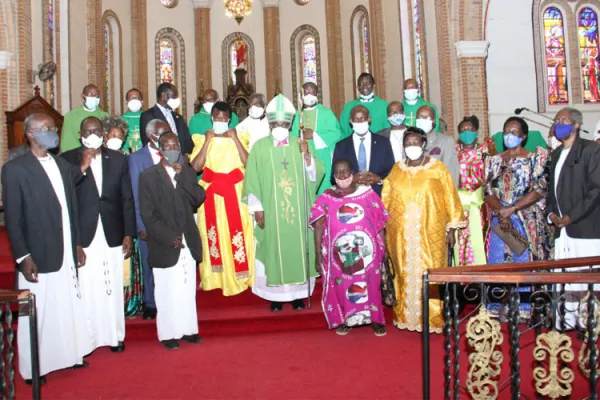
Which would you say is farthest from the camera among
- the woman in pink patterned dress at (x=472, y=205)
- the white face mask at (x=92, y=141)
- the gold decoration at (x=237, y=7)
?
the gold decoration at (x=237, y=7)

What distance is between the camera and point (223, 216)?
6.31 metres

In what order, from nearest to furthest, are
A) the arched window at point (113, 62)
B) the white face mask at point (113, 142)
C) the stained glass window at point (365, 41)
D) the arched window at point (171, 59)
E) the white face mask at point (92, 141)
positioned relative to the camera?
1. the white face mask at point (92, 141)
2. the white face mask at point (113, 142)
3. the arched window at point (113, 62)
4. the stained glass window at point (365, 41)
5. the arched window at point (171, 59)

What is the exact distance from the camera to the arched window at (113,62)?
17.9 m

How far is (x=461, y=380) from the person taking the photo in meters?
4.36

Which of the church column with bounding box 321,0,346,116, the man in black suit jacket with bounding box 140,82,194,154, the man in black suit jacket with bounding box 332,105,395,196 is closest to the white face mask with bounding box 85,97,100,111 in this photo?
the man in black suit jacket with bounding box 140,82,194,154

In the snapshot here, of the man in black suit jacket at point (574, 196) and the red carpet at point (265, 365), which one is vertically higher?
the man in black suit jacket at point (574, 196)

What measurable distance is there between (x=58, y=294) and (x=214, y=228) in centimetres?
198

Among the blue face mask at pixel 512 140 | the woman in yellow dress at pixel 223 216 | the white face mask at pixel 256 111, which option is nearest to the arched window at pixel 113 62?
the white face mask at pixel 256 111

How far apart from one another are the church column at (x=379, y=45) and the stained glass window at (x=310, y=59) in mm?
3685

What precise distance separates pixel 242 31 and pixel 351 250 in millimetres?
16301

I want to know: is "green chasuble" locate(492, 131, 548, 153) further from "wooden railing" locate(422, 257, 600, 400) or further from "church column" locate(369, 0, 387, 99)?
"wooden railing" locate(422, 257, 600, 400)

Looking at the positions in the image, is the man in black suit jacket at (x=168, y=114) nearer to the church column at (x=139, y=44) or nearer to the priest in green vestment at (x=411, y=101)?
the priest in green vestment at (x=411, y=101)

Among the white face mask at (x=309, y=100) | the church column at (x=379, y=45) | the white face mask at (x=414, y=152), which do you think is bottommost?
the white face mask at (x=414, y=152)

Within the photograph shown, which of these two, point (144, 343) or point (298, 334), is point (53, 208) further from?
point (298, 334)
